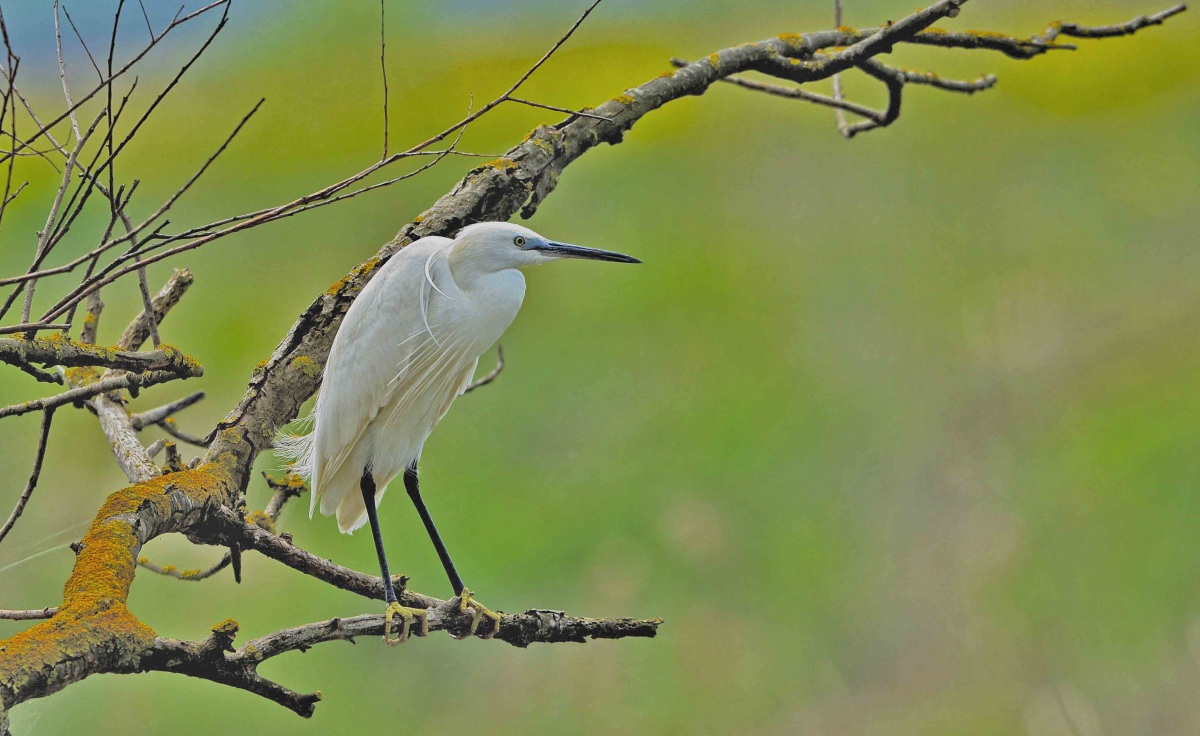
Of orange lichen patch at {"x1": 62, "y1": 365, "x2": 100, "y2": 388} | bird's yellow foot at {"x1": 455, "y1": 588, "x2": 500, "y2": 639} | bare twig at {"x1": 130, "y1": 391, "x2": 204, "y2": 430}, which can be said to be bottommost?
bird's yellow foot at {"x1": 455, "y1": 588, "x2": 500, "y2": 639}

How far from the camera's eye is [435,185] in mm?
3758

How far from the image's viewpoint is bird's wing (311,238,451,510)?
146 cm

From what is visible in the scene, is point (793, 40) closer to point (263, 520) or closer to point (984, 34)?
point (984, 34)

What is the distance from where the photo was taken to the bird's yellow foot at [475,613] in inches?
54.5

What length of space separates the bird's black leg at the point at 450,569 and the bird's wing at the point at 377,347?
0.18 metres

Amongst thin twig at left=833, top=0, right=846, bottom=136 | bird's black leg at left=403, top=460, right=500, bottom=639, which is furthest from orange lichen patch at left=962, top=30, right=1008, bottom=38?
bird's black leg at left=403, top=460, right=500, bottom=639

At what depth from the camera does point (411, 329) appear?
58.3 inches

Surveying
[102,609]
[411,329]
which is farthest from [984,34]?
[102,609]

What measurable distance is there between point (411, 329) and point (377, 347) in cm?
6

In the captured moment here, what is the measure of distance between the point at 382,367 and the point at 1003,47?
142 cm

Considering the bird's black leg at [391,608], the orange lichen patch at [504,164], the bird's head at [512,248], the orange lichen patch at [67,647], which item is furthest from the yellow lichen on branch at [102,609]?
the orange lichen patch at [504,164]

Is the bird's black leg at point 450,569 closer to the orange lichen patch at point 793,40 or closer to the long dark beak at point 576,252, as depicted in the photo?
the long dark beak at point 576,252

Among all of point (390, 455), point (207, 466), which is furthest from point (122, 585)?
point (390, 455)

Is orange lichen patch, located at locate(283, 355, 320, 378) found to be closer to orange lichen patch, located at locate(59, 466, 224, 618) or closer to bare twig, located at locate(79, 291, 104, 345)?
orange lichen patch, located at locate(59, 466, 224, 618)
